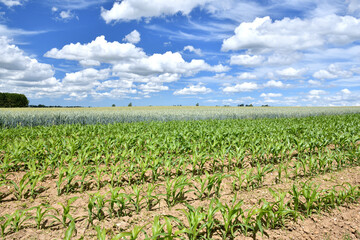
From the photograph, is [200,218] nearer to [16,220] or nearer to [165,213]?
[165,213]

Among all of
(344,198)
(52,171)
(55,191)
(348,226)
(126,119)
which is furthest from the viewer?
(126,119)

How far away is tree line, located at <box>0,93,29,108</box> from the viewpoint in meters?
55.3

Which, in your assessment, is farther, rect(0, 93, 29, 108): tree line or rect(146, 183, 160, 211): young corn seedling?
rect(0, 93, 29, 108): tree line

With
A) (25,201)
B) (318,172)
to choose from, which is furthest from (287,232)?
(25,201)

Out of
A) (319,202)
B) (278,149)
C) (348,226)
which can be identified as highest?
(278,149)

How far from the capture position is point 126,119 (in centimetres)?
2344

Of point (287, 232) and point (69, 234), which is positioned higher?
point (69, 234)

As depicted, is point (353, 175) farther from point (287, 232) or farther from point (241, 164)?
point (287, 232)

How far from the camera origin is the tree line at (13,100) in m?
55.3

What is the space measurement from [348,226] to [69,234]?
14.2 feet

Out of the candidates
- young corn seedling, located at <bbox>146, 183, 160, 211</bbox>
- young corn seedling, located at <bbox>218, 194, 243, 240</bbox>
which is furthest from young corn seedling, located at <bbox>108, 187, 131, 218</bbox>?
young corn seedling, located at <bbox>218, 194, 243, 240</bbox>

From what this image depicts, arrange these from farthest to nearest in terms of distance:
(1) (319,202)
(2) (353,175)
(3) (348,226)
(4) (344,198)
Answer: (2) (353,175) → (4) (344,198) → (1) (319,202) → (3) (348,226)

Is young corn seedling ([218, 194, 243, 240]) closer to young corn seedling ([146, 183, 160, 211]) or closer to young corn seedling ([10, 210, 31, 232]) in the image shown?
young corn seedling ([146, 183, 160, 211])

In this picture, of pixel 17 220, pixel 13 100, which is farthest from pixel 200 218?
pixel 13 100
